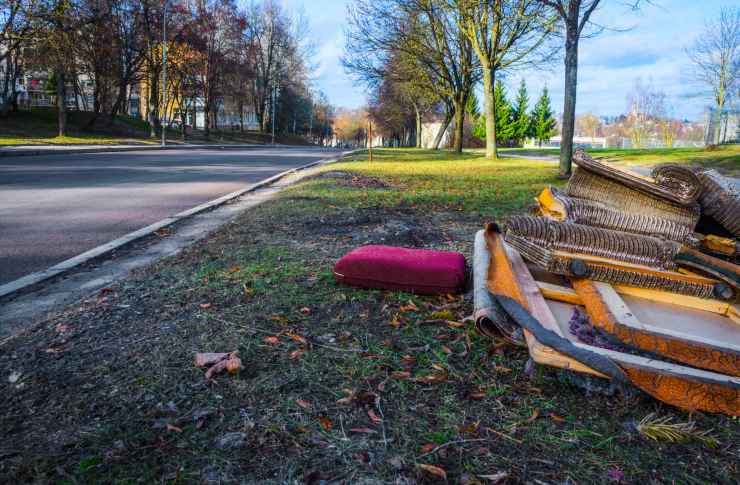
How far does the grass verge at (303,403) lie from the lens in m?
1.76

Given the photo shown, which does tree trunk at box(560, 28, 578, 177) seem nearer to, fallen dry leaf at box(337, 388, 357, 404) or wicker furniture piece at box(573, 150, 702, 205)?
wicker furniture piece at box(573, 150, 702, 205)

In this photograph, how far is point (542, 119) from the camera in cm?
6975

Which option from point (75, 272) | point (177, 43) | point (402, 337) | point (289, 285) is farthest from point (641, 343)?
point (177, 43)

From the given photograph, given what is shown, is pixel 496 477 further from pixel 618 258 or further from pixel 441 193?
pixel 441 193

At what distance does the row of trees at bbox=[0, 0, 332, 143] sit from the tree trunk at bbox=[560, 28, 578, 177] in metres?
19.1

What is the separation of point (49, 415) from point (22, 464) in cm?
32

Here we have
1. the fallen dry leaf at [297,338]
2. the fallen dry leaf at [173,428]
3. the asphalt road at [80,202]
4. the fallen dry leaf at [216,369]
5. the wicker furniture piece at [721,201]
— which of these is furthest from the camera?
the asphalt road at [80,202]

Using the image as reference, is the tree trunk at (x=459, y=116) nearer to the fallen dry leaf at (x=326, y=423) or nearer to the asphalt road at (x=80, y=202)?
the asphalt road at (x=80, y=202)

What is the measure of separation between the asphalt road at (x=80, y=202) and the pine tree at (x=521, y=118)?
196 ft

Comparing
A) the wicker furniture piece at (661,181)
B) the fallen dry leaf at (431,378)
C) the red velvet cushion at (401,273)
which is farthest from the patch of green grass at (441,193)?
the fallen dry leaf at (431,378)

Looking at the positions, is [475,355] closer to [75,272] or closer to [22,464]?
[22,464]

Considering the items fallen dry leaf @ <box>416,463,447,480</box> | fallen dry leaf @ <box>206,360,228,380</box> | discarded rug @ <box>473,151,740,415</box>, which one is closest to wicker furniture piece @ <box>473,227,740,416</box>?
discarded rug @ <box>473,151,740,415</box>

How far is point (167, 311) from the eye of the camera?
3.13 meters

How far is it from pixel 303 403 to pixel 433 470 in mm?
638
